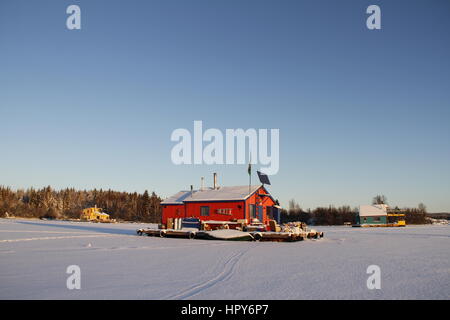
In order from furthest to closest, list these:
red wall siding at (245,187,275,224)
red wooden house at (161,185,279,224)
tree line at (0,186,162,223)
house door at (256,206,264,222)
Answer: tree line at (0,186,162,223)
house door at (256,206,264,222)
red wall siding at (245,187,275,224)
red wooden house at (161,185,279,224)

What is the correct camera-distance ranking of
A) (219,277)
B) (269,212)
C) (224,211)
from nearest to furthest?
(219,277) < (224,211) < (269,212)

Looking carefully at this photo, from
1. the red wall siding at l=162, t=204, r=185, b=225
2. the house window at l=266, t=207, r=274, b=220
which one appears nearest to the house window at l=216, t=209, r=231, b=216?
the red wall siding at l=162, t=204, r=185, b=225

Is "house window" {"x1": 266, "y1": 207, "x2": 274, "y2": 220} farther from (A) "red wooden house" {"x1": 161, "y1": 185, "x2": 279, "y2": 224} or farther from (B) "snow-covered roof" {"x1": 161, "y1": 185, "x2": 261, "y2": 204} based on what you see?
(B) "snow-covered roof" {"x1": 161, "y1": 185, "x2": 261, "y2": 204}

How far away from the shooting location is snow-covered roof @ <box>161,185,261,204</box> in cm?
3288

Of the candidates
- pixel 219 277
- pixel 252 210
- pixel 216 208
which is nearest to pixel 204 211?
pixel 216 208

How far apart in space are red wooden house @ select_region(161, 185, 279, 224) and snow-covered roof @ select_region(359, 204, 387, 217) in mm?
35109

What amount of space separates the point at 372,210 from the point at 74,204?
127m

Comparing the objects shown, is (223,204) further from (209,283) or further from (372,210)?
(372,210)

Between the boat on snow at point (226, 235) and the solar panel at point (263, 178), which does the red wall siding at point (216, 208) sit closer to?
the solar panel at point (263, 178)

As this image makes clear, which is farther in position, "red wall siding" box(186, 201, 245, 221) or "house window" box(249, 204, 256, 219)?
"house window" box(249, 204, 256, 219)

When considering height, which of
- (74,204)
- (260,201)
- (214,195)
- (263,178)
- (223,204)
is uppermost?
(263,178)

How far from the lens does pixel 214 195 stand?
113 feet

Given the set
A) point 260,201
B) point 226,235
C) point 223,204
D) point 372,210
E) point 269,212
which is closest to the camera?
point 226,235
